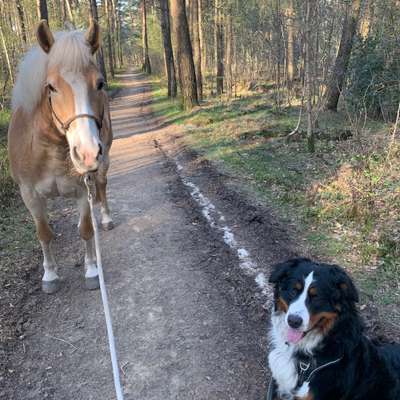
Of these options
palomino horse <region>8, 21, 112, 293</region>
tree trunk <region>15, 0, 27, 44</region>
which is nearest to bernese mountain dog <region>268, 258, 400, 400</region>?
palomino horse <region>8, 21, 112, 293</region>

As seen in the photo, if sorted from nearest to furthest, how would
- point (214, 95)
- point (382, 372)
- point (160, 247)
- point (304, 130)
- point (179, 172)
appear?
point (382, 372) < point (160, 247) < point (179, 172) < point (304, 130) < point (214, 95)

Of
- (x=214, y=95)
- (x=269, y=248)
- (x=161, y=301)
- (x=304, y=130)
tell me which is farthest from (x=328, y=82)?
(x=214, y=95)

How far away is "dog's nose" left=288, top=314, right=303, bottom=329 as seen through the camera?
8.10ft

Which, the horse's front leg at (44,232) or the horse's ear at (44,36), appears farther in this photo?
the horse's front leg at (44,232)

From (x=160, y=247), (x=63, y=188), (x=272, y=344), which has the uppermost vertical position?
(x=63, y=188)

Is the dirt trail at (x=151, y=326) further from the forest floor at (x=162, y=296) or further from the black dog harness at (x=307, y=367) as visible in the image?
the black dog harness at (x=307, y=367)

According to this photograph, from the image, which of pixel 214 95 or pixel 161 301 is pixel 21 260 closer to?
pixel 161 301

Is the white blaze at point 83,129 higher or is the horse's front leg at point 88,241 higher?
the white blaze at point 83,129

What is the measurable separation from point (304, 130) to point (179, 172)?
176 inches

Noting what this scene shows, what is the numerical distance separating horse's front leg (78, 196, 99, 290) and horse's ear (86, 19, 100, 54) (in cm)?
168

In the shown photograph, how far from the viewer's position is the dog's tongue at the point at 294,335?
8.51 ft

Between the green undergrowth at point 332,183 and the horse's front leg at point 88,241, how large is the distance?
114 inches

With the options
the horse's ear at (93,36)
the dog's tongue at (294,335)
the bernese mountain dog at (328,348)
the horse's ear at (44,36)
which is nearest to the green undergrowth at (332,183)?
the bernese mountain dog at (328,348)

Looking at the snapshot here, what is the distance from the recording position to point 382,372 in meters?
2.57
